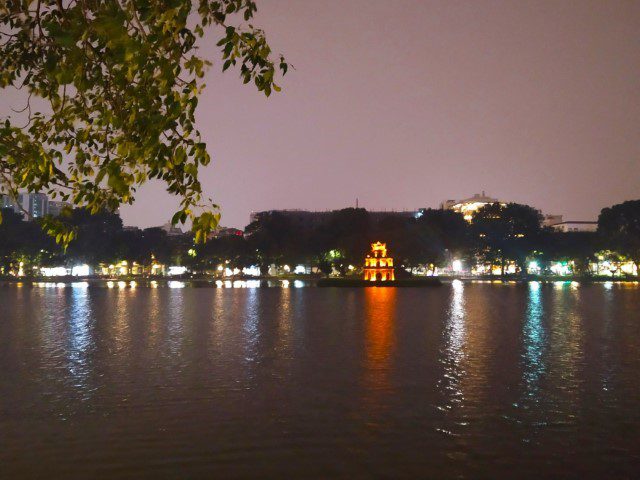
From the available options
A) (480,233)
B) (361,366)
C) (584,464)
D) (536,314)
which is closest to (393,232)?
(480,233)

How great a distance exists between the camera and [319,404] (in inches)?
536

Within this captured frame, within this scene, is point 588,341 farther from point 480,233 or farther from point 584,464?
point 480,233

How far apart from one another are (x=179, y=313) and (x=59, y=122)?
1200 inches

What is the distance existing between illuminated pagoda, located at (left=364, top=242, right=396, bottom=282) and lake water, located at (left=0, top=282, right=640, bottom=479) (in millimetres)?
64281

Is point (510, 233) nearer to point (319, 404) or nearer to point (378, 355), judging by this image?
point (378, 355)

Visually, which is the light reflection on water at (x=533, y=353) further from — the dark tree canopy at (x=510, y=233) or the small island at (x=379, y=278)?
the dark tree canopy at (x=510, y=233)

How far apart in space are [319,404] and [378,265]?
3145 inches

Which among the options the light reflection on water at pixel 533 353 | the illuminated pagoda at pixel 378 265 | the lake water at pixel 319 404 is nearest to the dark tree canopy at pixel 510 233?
the illuminated pagoda at pixel 378 265

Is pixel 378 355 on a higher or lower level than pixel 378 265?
lower


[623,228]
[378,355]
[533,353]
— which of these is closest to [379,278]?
[623,228]

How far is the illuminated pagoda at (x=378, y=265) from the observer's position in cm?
9162

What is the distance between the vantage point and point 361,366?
720 inches

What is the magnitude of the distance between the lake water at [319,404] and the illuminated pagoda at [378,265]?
64.3 m

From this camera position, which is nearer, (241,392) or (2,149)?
(2,149)
